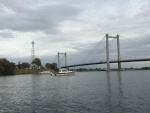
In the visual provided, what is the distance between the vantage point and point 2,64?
518ft

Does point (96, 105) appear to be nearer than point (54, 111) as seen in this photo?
No

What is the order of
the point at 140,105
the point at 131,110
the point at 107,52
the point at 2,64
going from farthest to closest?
the point at 2,64
the point at 107,52
the point at 140,105
the point at 131,110

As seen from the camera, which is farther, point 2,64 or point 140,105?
point 2,64

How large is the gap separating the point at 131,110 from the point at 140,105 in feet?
9.22

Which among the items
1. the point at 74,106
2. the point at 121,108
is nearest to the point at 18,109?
the point at 74,106

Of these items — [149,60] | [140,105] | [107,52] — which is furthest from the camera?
[107,52]

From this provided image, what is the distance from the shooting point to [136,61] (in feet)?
413

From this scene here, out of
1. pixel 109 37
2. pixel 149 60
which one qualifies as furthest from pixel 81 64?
pixel 149 60

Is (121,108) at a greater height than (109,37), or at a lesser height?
lesser

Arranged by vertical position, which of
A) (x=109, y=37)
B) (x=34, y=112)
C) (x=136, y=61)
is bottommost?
(x=34, y=112)

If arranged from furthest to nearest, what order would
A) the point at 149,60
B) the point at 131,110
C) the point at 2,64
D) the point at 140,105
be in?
the point at 2,64, the point at 149,60, the point at 140,105, the point at 131,110

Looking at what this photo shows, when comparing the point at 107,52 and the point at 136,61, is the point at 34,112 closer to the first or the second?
the point at 136,61

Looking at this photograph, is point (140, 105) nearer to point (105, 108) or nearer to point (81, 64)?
point (105, 108)

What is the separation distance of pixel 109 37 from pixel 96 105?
13864cm
